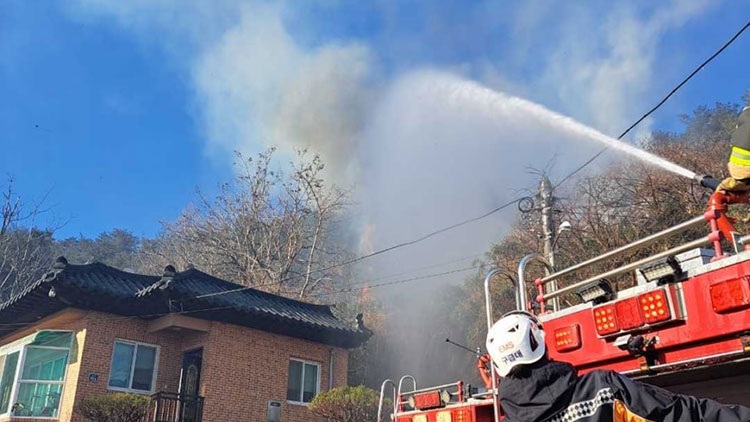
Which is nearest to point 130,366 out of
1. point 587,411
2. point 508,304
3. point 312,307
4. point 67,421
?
point 67,421

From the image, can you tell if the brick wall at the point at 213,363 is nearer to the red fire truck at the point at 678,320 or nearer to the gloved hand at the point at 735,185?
the red fire truck at the point at 678,320

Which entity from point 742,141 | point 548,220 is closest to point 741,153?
point 742,141

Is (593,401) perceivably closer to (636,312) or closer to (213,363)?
(636,312)

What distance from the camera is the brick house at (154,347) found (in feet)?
46.0

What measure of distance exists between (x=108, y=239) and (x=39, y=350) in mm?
43026

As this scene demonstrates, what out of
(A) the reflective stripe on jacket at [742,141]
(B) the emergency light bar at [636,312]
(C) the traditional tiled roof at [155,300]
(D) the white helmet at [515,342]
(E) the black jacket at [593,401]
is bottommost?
(E) the black jacket at [593,401]

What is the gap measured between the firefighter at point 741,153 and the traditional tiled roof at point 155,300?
13.1 meters

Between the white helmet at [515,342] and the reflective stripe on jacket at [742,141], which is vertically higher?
the reflective stripe on jacket at [742,141]

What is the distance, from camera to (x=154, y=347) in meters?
15.4

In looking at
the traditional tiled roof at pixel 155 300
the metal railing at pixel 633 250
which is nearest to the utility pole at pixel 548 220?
the traditional tiled roof at pixel 155 300

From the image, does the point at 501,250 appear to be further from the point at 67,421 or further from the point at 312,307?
the point at 67,421

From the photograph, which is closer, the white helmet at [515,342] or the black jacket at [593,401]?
the black jacket at [593,401]

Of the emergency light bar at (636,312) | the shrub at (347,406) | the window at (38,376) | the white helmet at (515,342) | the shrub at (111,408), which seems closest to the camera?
the white helmet at (515,342)

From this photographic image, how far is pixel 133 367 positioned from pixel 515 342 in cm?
1435
